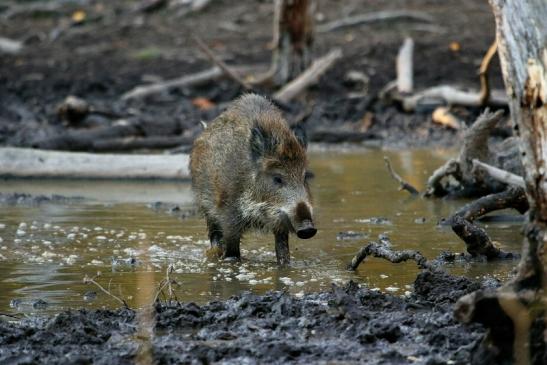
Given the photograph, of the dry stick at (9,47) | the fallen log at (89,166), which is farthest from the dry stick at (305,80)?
the dry stick at (9,47)

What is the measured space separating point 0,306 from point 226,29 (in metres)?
18.2

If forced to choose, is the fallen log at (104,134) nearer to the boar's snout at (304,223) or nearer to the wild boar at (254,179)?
the wild boar at (254,179)

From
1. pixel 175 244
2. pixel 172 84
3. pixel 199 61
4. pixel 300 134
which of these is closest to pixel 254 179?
pixel 300 134

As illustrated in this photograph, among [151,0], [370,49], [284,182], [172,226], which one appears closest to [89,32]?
[151,0]

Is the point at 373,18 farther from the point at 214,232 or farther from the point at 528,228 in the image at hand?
the point at 528,228

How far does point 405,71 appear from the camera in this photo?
17.9 metres

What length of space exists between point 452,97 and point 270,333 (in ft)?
A: 35.9

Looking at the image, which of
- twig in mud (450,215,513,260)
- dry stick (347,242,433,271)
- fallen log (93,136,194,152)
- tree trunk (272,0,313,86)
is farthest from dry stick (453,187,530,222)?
tree trunk (272,0,313,86)

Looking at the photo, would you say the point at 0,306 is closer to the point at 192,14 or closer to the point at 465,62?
the point at 465,62

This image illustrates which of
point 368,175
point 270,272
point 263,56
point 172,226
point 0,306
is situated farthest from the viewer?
point 263,56

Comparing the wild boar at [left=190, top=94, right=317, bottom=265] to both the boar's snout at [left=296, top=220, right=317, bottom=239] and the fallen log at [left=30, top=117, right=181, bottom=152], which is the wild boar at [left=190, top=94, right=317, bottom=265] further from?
the fallen log at [left=30, top=117, right=181, bottom=152]

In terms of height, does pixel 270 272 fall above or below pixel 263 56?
below

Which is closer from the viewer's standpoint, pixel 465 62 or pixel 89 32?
pixel 465 62

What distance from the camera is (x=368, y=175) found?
42.5ft
